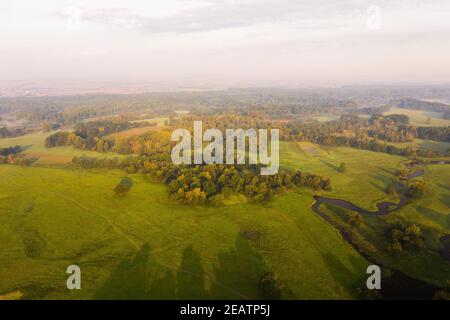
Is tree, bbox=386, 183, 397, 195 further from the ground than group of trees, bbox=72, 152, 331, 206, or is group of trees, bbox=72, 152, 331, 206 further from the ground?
group of trees, bbox=72, 152, 331, 206

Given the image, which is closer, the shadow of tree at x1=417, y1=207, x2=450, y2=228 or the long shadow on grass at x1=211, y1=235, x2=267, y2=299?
the long shadow on grass at x1=211, y1=235, x2=267, y2=299

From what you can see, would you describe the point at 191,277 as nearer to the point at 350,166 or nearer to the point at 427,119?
the point at 350,166

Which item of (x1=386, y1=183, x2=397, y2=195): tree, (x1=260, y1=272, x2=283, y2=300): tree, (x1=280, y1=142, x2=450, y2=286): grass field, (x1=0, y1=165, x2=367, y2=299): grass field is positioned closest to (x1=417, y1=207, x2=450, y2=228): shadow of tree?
(x1=280, y1=142, x2=450, y2=286): grass field

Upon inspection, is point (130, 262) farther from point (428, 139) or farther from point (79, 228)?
point (428, 139)

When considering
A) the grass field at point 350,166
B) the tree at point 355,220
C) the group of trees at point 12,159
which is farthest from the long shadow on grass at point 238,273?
the group of trees at point 12,159

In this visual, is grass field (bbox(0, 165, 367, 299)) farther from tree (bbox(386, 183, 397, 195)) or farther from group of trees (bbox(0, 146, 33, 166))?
group of trees (bbox(0, 146, 33, 166))
